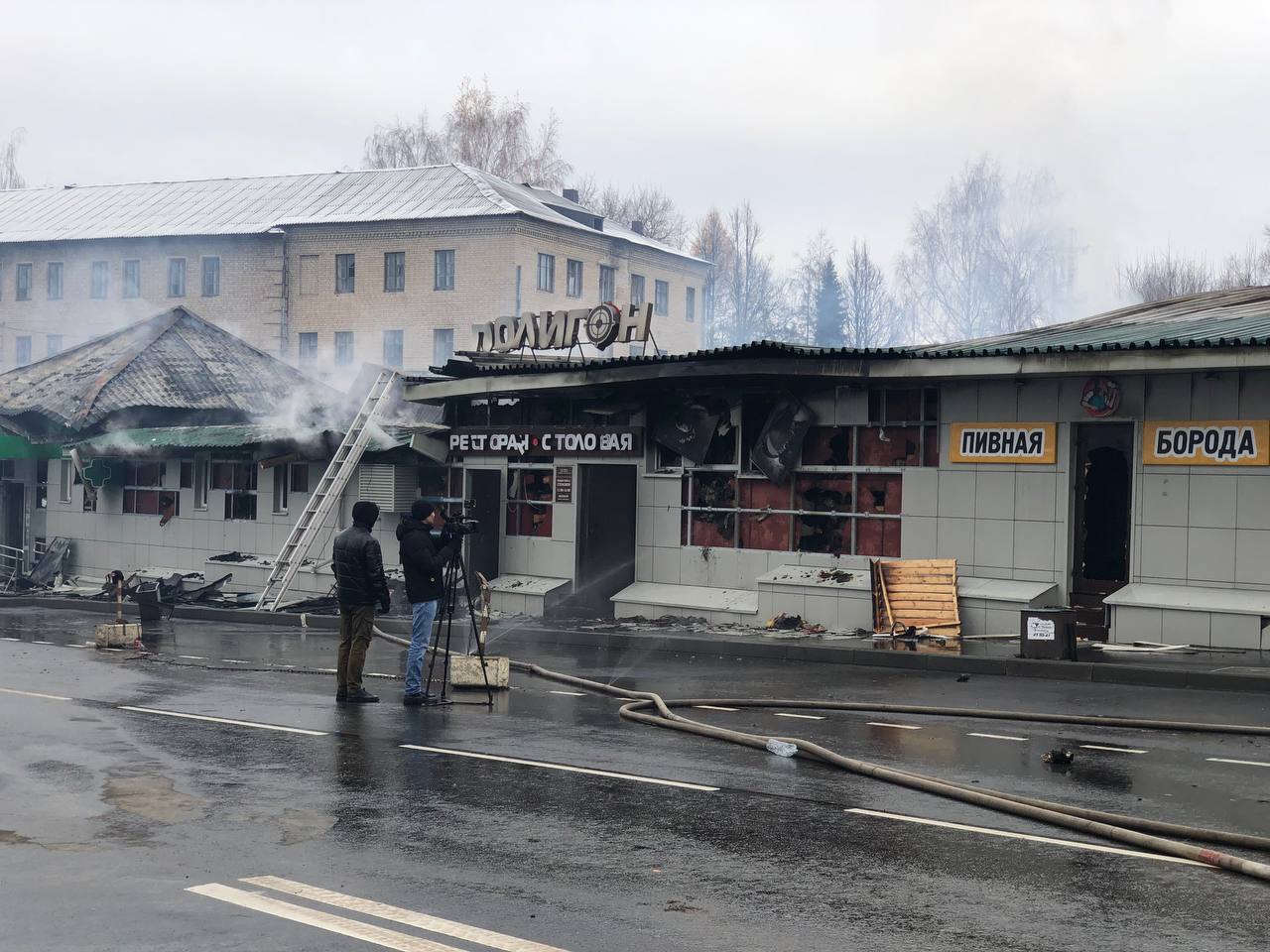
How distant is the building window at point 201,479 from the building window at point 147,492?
0.79m

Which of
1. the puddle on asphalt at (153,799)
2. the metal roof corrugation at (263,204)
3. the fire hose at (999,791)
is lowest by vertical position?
the puddle on asphalt at (153,799)

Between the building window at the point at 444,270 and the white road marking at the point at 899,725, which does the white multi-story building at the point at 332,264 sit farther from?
the white road marking at the point at 899,725

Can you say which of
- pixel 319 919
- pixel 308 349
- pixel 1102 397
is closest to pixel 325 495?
pixel 1102 397

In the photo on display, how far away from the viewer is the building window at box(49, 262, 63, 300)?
233 ft

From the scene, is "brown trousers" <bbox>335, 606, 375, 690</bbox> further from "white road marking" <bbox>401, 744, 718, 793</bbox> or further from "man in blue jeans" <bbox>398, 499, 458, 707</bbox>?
"white road marking" <bbox>401, 744, 718, 793</bbox>

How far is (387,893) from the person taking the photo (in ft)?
21.4

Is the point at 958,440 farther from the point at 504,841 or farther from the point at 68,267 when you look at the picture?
the point at 68,267

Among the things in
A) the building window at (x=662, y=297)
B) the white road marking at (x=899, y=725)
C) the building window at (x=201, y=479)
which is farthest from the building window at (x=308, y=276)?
the white road marking at (x=899, y=725)

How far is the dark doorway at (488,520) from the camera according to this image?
83.7ft

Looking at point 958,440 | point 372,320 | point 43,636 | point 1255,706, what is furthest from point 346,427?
point 372,320

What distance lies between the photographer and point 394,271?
63.5 metres

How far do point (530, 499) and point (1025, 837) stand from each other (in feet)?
59.2

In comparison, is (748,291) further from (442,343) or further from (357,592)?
(357,592)

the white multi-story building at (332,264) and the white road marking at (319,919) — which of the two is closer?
the white road marking at (319,919)
